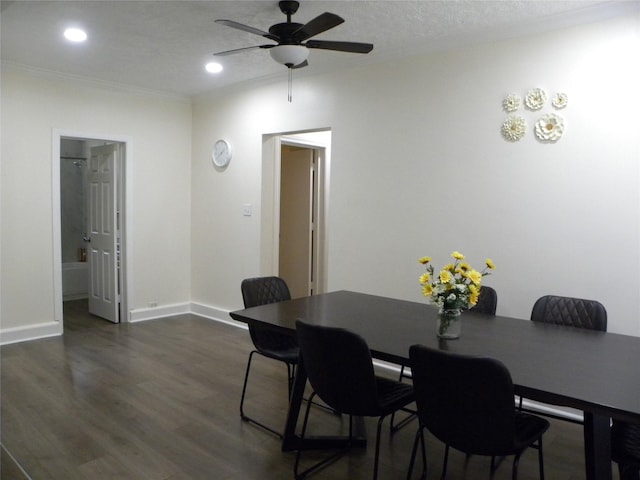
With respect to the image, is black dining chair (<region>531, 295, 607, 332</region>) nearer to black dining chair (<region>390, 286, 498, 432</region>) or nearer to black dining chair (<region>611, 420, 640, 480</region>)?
black dining chair (<region>390, 286, 498, 432</region>)

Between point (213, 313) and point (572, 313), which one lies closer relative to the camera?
point (572, 313)

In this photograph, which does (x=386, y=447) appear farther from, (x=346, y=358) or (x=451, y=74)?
(x=451, y=74)

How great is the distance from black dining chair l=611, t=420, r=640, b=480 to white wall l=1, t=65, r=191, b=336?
4878mm

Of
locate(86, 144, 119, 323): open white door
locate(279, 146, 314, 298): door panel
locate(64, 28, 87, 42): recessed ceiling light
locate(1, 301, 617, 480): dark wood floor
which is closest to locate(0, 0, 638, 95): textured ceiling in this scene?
locate(64, 28, 87, 42): recessed ceiling light

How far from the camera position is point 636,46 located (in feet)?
9.52

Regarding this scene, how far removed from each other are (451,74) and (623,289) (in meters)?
1.90

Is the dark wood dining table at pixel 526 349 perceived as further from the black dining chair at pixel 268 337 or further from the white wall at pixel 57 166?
the white wall at pixel 57 166

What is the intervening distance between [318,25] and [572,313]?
213cm

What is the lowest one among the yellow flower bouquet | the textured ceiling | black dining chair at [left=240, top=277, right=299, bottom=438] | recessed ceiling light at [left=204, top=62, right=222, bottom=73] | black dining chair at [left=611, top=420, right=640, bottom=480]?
black dining chair at [left=611, top=420, right=640, bottom=480]

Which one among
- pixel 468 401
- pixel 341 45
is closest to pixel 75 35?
pixel 341 45

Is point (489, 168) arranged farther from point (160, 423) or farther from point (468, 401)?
point (160, 423)

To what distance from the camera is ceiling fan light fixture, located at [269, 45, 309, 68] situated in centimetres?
297

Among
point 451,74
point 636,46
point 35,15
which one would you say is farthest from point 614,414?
point 35,15

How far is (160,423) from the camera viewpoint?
121 inches
